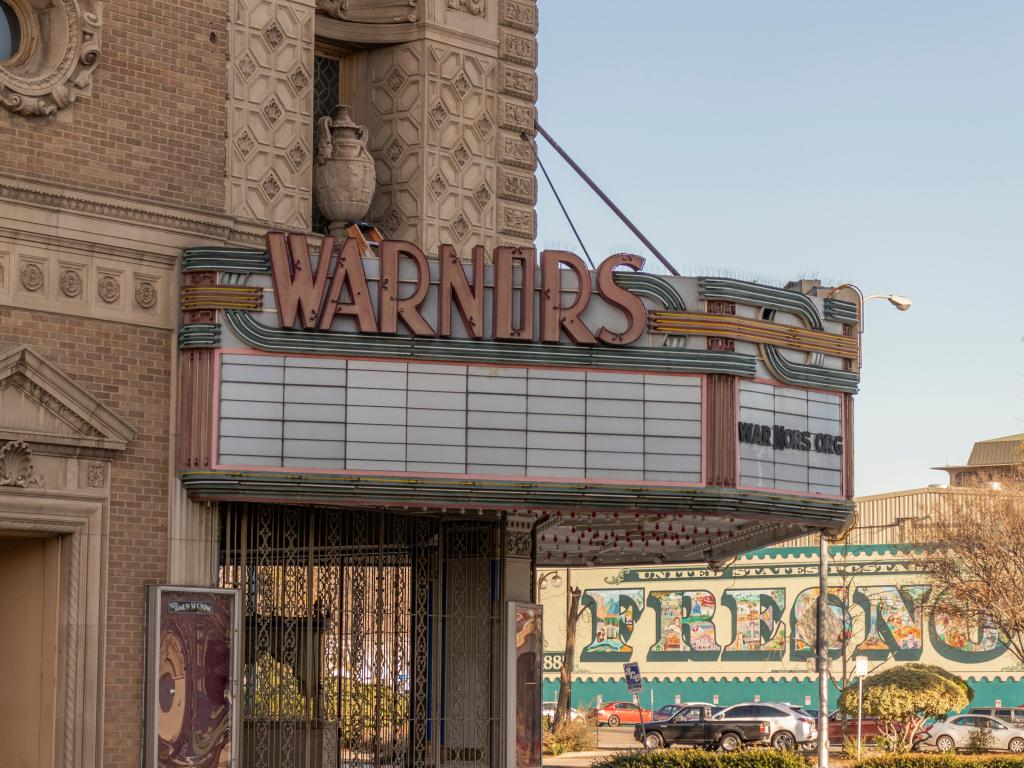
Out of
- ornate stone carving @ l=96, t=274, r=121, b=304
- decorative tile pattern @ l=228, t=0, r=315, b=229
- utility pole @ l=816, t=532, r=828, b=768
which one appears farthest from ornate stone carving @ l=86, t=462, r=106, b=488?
utility pole @ l=816, t=532, r=828, b=768

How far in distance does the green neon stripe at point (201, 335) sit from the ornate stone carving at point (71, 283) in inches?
58.4

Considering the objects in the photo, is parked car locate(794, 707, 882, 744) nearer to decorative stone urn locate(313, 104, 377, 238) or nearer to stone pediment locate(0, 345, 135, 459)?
decorative stone urn locate(313, 104, 377, 238)

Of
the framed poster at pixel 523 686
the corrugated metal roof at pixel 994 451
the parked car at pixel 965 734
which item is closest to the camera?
the framed poster at pixel 523 686

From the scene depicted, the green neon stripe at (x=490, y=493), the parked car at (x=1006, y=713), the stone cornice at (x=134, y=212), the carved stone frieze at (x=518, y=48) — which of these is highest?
the carved stone frieze at (x=518, y=48)

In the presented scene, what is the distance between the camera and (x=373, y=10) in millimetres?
26109

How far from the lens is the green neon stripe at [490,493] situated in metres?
21.7

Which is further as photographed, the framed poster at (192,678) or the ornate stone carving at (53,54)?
the framed poster at (192,678)

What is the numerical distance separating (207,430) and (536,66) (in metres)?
9.08

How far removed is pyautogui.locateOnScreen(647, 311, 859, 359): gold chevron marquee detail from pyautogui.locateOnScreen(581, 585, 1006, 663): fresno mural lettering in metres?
28.8

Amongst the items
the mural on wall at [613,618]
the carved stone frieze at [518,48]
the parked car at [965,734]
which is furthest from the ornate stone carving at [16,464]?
the mural on wall at [613,618]

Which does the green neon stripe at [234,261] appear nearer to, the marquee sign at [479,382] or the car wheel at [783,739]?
the marquee sign at [479,382]

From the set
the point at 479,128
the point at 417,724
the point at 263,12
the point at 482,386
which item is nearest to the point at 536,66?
the point at 479,128

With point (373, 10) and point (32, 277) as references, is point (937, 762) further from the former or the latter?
point (32, 277)

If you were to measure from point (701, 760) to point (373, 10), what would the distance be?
13.9 metres
